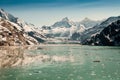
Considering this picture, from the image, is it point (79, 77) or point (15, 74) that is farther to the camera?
point (15, 74)

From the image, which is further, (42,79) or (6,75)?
(6,75)

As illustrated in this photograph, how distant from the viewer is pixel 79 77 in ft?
203

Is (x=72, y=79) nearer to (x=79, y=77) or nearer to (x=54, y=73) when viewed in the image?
(x=79, y=77)

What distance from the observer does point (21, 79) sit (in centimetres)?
5897

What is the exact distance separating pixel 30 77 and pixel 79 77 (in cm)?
1033

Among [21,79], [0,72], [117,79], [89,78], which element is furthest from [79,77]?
[0,72]

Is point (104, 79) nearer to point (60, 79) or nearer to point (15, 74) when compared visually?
point (60, 79)

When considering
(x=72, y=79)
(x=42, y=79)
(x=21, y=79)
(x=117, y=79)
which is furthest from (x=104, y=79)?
(x=21, y=79)

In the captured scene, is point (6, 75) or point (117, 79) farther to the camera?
point (6, 75)

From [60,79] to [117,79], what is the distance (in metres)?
A: 11.5

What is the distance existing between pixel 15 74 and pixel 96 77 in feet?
60.0

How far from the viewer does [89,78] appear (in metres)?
60.5

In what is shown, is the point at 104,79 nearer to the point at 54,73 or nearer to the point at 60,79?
the point at 60,79

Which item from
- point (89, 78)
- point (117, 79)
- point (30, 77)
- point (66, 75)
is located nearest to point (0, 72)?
point (30, 77)
